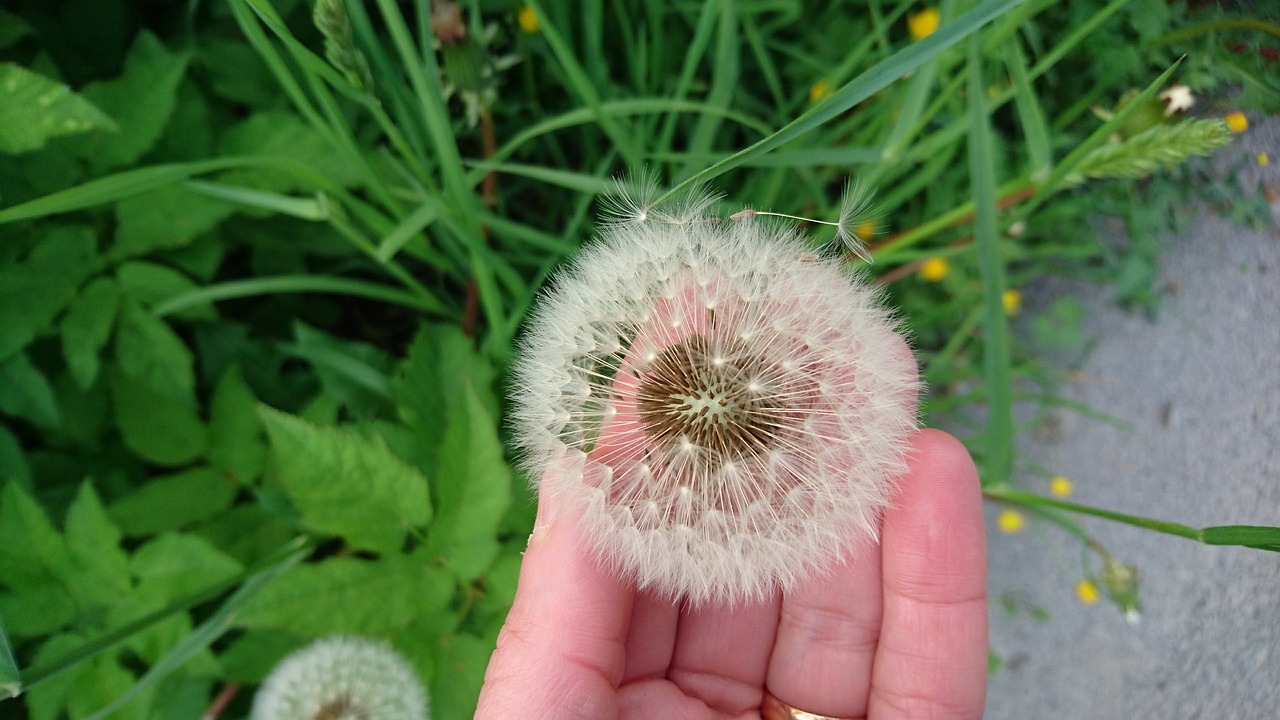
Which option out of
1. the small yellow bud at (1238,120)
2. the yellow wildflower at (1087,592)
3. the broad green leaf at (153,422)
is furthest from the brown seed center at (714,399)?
the yellow wildflower at (1087,592)

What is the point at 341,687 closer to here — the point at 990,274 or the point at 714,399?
the point at 714,399

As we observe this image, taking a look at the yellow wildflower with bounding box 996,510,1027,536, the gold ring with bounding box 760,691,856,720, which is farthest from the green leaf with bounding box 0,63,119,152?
the yellow wildflower with bounding box 996,510,1027,536

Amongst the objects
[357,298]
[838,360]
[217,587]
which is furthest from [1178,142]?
[357,298]

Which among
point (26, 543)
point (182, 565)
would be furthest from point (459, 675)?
point (26, 543)

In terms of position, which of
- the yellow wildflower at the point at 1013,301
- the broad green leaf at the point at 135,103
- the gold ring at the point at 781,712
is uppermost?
the yellow wildflower at the point at 1013,301

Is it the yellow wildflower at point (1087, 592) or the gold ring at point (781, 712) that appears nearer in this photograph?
the gold ring at point (781, 712)

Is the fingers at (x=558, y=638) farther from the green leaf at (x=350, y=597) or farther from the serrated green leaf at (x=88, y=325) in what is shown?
the serrated green leaf at (x=88, y=325)

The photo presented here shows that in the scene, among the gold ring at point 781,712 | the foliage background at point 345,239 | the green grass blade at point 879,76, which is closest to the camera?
the green grass blade at point 879,76
